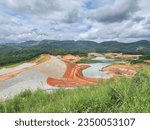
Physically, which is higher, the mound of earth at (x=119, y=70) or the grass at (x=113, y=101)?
the mound of earth at (x=119, y=70)

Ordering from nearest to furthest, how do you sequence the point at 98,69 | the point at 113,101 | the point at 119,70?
the point at 113,101
the point at 119,70
the point at 98,69

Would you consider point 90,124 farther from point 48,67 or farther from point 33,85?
point 48,67

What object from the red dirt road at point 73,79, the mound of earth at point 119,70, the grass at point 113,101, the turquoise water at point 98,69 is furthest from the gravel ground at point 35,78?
the grass at point 113,101

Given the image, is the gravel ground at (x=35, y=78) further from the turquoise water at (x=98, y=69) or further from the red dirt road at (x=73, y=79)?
the turquoise water at (x=98, y=69)

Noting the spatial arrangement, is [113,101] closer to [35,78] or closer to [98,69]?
[98,69]

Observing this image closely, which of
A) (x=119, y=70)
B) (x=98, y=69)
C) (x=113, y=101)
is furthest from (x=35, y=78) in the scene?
(x=113, y=101)

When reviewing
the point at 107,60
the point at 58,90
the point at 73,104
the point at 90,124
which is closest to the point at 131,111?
the point at 90,124
